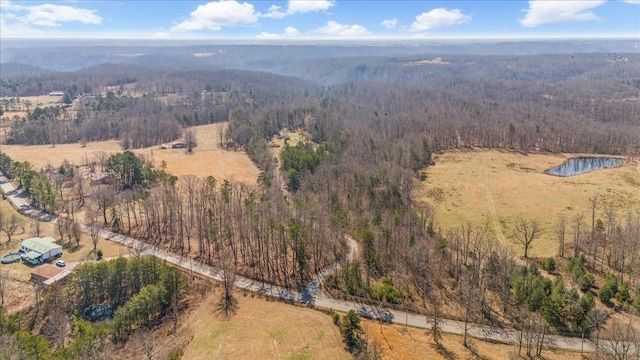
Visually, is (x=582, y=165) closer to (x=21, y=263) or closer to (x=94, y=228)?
(x=94, y=228)

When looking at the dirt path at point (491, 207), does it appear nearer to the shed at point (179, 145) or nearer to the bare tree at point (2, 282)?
the bare tree at point (2, 282)

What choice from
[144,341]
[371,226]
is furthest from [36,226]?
[371,226]

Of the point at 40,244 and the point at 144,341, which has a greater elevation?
the point at 40,244

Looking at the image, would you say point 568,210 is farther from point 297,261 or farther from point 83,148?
point 83,148

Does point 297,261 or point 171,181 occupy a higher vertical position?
point 171,181

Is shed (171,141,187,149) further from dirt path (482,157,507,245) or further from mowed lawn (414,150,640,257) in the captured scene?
dirt path (482,157,507,245)

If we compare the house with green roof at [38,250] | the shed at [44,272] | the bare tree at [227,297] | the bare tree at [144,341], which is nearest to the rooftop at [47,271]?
the shed at [44,272]

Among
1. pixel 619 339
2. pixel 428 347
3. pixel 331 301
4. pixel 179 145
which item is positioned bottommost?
pixel 331 301

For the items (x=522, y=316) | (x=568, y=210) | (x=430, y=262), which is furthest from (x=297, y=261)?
(x=568, y=210)
